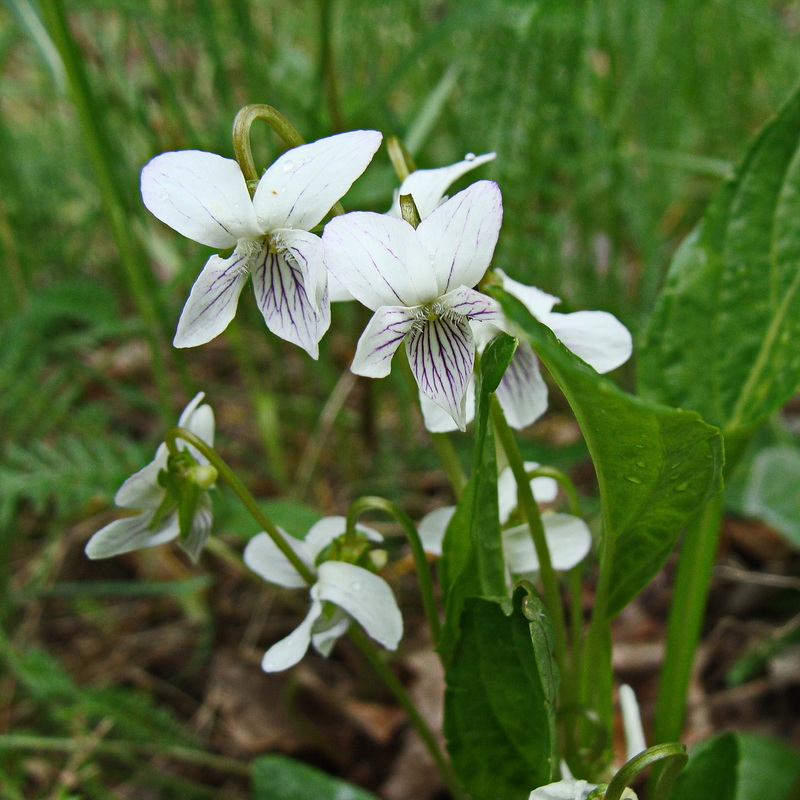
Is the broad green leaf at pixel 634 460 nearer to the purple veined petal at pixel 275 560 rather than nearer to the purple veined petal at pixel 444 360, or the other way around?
the purple veined petal at pixel 444 360

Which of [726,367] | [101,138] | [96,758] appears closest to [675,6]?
[726,367]

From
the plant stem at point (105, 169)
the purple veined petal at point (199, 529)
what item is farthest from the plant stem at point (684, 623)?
the plant stem at point (105, 169)

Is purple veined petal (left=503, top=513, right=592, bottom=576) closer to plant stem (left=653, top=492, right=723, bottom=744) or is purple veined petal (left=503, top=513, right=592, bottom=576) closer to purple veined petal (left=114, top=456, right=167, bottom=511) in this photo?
plant stem (left=653, top=492, right=723, bottom=744)

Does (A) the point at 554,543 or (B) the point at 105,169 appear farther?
(B) the point at 105,169

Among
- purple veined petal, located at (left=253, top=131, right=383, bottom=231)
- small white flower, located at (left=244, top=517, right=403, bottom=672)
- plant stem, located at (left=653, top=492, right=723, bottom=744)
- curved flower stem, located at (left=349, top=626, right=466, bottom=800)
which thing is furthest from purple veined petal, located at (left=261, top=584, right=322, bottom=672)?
plant stem, located at (left=653, top=492, right=723, bottom=744)

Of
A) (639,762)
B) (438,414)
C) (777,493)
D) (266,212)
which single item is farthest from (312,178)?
(777,493)

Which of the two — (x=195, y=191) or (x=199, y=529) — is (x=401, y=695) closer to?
(x=199, y=529)
